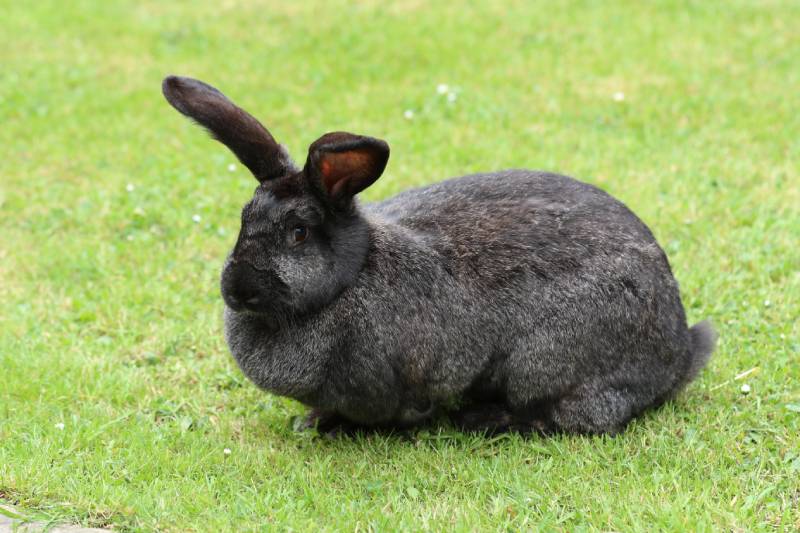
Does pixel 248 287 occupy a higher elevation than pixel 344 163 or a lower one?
lower

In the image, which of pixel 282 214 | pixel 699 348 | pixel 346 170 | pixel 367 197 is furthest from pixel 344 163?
pixel 367 197

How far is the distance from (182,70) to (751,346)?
6.57m

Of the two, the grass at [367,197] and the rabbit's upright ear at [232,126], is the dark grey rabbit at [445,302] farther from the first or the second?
the grass at [367,197]

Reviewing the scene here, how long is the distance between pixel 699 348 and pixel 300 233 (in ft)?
7.11

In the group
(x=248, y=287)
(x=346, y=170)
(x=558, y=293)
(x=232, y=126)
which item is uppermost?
(x=232, y=126)

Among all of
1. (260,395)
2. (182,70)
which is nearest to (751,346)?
(260,395)

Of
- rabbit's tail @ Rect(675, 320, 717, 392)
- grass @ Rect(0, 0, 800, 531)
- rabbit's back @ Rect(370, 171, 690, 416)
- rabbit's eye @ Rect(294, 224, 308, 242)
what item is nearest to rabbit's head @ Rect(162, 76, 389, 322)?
rabbit's eye @ Rect(294, 224, 308, 242)

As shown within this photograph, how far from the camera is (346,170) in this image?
13.4ft

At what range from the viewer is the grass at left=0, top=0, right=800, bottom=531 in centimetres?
416

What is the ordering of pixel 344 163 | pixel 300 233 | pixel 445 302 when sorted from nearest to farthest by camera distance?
pixel 344 163 → pixel 300 233 → pixel 445 302

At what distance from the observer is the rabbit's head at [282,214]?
4102mm

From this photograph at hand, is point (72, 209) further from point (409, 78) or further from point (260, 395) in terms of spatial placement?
point (409, 78)

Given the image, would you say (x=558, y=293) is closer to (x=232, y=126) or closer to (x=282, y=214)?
(x=282, y=214)

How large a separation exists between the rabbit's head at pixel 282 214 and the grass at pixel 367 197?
849 mm
